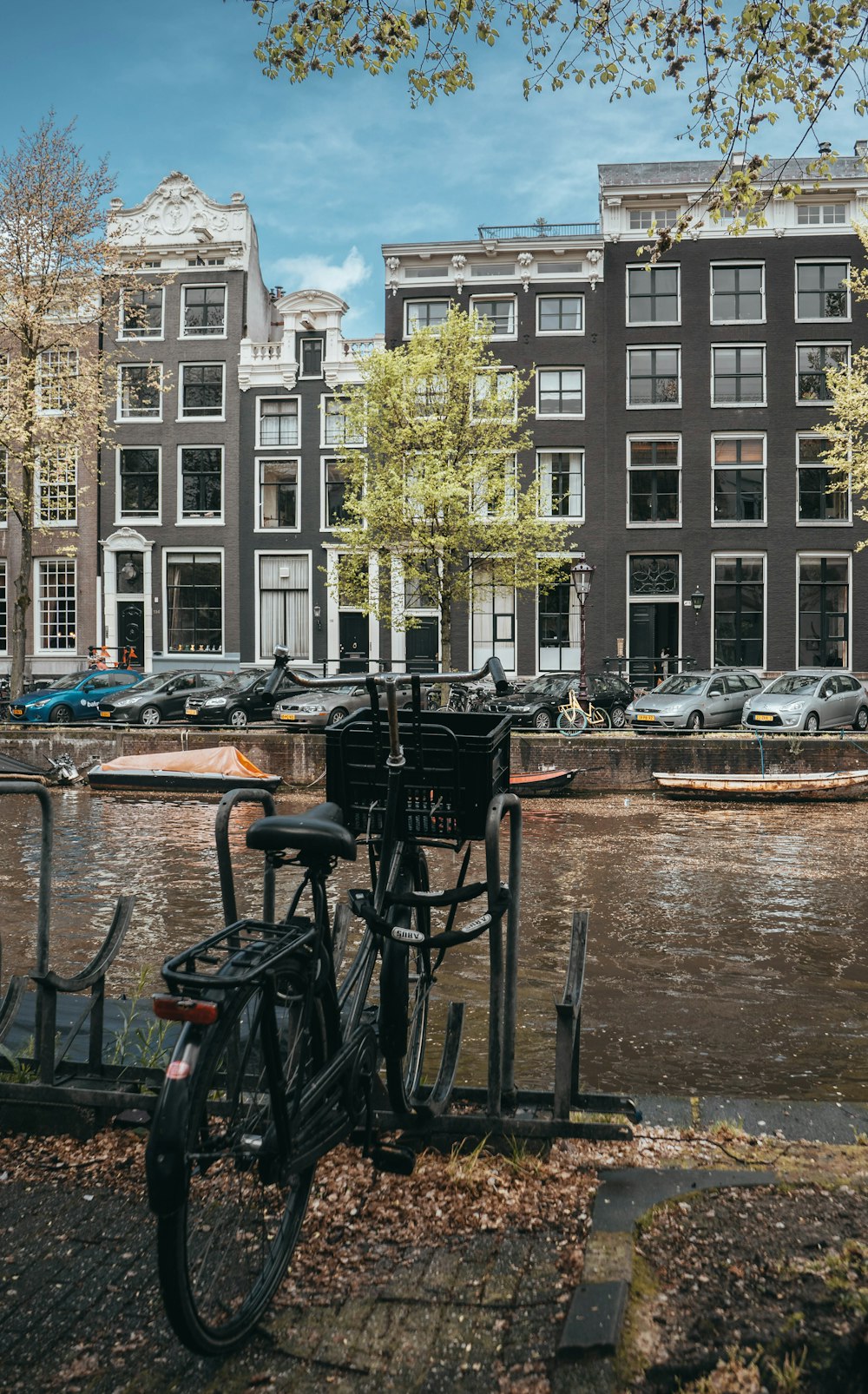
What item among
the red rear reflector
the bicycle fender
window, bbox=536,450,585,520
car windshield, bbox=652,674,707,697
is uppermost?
window, bbox=536,450,585,520

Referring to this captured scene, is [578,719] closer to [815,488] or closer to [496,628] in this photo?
[496,628]

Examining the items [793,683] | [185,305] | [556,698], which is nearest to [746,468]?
[793,683]

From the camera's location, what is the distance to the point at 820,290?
35344mm

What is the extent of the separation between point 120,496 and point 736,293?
21288mm

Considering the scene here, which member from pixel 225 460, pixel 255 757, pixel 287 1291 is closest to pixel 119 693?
pixel 255 757

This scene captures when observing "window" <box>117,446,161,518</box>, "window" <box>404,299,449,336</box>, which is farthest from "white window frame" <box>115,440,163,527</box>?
"window" <box>404,299,449,336</box>

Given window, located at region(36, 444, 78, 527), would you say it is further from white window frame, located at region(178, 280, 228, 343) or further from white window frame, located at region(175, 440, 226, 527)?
white window frame, located at region(178, 280, 228, 343)

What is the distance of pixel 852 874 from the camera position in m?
12.4

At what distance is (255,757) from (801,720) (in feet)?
36.0

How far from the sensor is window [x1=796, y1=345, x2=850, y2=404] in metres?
34.9

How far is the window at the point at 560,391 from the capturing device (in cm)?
3566

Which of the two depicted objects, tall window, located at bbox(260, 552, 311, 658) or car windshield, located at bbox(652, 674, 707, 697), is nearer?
car windshield, located at bbox(652, 674, 707, 697)

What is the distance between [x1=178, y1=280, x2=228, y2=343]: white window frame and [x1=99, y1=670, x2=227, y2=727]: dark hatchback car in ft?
51.1

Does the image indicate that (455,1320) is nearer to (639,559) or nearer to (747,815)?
(747,815)
